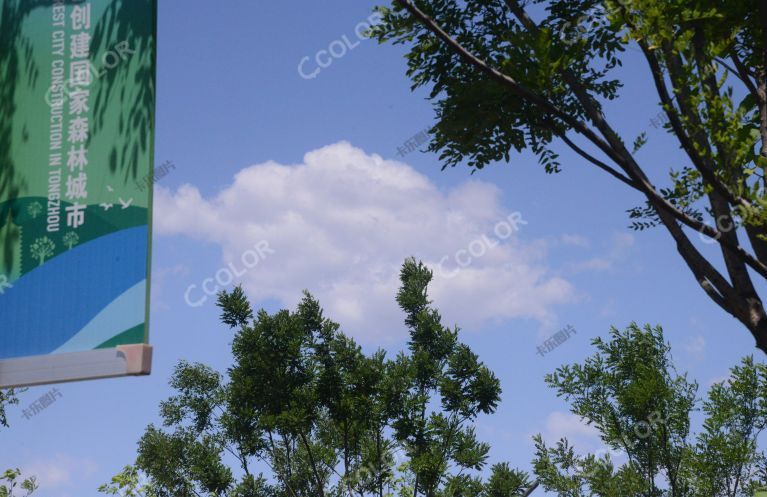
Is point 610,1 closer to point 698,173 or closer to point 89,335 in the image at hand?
point 698,173

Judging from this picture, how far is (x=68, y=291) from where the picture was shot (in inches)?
242

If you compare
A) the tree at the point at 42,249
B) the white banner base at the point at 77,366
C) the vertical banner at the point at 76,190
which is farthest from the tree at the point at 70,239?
the white banner base at the point at 77,366

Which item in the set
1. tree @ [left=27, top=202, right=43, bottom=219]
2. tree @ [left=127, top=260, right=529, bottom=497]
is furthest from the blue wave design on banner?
tree @ [left=127, top=260, right=529, bottom=497]

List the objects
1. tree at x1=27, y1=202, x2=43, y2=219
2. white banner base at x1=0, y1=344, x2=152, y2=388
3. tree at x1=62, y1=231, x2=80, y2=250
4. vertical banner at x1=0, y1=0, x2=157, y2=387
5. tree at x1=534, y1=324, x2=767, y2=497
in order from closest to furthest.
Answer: white banner base at x1=0, y1=344, x2=152, y2=388
vertical banner at x1=0, y1=0, x2=157, y2=387
tree at x1=62, y1=231, x2=80, y2=250
tree at x1=27, y1=202, x2=43, y2=219
tree at x1=534, y1=324, x2=767, y2=497

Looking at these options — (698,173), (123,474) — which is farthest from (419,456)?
(698,173)

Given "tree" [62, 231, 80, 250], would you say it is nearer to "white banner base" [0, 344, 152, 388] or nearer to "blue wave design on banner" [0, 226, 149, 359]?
"blue wave design on banner" [0, 226, 149, 359]

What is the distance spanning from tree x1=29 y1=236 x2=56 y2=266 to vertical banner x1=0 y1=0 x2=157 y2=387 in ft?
0.04

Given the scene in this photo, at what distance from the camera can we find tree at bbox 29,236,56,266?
6.24m

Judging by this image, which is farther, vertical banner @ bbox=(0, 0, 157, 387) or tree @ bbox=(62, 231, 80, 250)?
tree @ bbox=(62, 231, 80, 250)

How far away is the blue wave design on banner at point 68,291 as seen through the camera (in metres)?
6.00

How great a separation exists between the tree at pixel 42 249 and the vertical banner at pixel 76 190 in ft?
0.04

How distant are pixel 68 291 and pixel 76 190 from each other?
2.59ft

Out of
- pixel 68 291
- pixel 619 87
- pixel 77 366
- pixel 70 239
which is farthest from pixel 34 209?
pixel 619 87

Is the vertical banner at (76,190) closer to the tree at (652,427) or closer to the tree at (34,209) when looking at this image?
the tree at (34,209)
